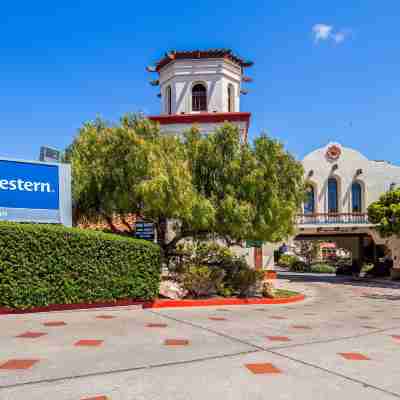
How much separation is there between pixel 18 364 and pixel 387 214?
2048 cm

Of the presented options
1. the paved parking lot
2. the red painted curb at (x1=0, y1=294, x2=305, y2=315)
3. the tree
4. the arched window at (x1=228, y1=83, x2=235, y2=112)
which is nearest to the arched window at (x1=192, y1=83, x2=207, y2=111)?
the arched window at (x1=228, y1=83, x2=235, y2=112)

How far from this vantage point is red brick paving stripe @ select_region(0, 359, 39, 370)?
13.4ft

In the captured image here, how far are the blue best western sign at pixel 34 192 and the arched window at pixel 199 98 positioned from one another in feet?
42.5

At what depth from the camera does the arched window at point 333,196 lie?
27.1m

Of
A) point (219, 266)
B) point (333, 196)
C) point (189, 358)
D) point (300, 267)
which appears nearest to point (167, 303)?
point (219, 266)

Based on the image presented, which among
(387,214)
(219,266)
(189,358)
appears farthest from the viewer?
(387,214)

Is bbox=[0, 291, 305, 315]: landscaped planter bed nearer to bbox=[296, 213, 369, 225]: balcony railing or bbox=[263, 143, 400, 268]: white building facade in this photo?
bbox=[296, 213, 369, 225]: balcony railing

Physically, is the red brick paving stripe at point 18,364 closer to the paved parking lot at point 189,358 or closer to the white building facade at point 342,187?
the paved parking lot at point 189,358

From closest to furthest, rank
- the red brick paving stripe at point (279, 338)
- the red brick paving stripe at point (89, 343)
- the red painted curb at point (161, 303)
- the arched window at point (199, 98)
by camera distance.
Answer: the red brick paving stripe at point (89, 343) → the red brick paving stripe at point (279, 338) → the red painted curb at point (161, 303) → the arched window at point (199, 98)

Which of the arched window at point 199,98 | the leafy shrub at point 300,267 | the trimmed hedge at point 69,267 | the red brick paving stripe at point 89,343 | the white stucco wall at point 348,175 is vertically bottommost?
the leafy shrub at point 300,267

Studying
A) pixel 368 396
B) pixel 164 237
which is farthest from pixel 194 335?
pixel 164 237

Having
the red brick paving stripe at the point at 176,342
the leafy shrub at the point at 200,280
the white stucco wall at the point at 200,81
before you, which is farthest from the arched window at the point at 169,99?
the red brick paving stripe at the point at 176,342

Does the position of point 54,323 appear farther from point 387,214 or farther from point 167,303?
point 387,214

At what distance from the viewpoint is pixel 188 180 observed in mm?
9930
